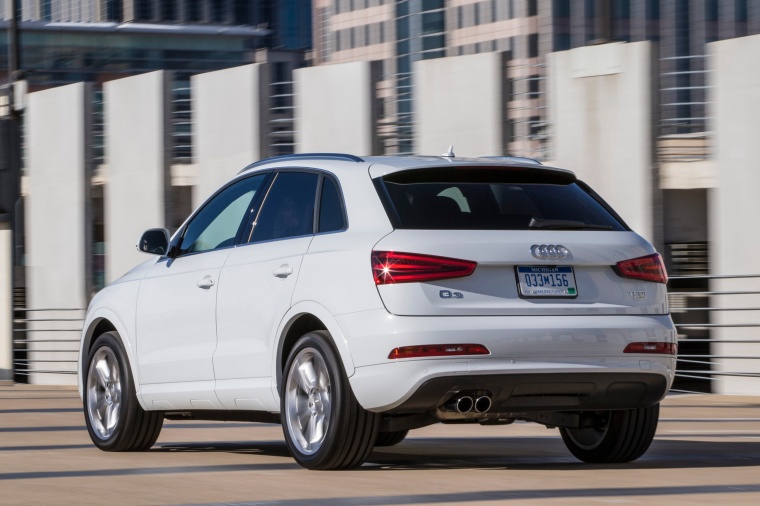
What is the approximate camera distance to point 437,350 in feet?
24.9

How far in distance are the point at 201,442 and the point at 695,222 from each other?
9.40m

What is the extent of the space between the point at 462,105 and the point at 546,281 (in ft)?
38.9

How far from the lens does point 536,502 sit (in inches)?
269

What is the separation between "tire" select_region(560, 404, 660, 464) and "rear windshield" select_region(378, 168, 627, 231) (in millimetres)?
1082

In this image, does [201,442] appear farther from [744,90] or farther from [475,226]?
[744,90]

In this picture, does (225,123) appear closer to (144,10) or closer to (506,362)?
(506,362)

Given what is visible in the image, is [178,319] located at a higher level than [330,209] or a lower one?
lower

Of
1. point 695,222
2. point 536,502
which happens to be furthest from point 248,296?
point 695,222

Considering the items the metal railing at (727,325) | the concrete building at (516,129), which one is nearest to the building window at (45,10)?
the concrete building at (516,129)

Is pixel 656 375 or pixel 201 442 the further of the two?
pixel 201 442

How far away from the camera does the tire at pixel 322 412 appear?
7902 mm

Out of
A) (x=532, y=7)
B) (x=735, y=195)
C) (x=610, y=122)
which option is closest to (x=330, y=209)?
(x=735, y=195)

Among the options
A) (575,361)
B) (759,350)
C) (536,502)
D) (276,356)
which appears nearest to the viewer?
(536,502)

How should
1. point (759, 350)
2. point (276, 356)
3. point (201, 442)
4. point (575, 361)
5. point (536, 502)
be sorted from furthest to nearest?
point (759, 350) < point (201, 442) < point (276, 356) < point (575, 361) < point (536, 502)
